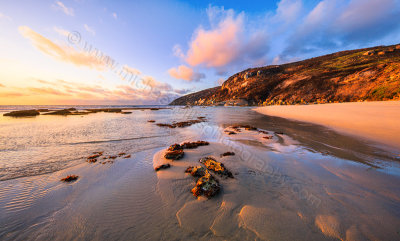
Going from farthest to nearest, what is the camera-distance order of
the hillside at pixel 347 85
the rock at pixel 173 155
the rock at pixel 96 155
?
the hillside at pixel 347 85
the rock at pixel 96 155
the rock at pixel 173 155

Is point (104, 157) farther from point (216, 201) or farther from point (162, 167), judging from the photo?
point (216, 201)

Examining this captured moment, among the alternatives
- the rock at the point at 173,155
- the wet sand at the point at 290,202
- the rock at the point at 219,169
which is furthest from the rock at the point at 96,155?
the rock at the point at 219,169

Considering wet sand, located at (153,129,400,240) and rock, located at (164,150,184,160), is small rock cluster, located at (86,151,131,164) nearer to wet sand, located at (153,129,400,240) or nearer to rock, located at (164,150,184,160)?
rock, located at (164,150,184,160)

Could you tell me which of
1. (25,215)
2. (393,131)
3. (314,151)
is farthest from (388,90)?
(25,215)

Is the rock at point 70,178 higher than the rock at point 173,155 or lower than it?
lower

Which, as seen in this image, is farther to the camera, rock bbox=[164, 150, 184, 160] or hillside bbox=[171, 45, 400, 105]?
hillside bbox=[171, 45, 400, 105]

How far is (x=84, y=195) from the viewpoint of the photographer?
132 inches

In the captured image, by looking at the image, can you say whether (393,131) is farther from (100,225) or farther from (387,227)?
(100,225)

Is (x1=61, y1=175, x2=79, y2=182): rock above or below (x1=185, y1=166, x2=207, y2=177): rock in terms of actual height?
below

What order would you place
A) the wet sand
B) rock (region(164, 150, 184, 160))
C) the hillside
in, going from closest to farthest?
1. the wet sand
2. rock (region(164, 150, 184, 160))
3. the hillside

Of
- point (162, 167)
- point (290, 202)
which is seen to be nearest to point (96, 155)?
point (162, 167)

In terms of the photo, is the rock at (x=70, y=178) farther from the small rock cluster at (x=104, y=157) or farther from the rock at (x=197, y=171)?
the rock at (x=197, y=171)

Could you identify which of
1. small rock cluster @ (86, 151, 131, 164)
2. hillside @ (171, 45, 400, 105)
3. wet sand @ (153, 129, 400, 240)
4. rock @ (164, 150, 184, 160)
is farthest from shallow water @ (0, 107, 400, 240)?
hillside @ (171, 45, 400, 105)

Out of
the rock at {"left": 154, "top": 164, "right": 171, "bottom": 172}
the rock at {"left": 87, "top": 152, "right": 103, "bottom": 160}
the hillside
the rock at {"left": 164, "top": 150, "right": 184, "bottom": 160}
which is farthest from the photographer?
the hillside
